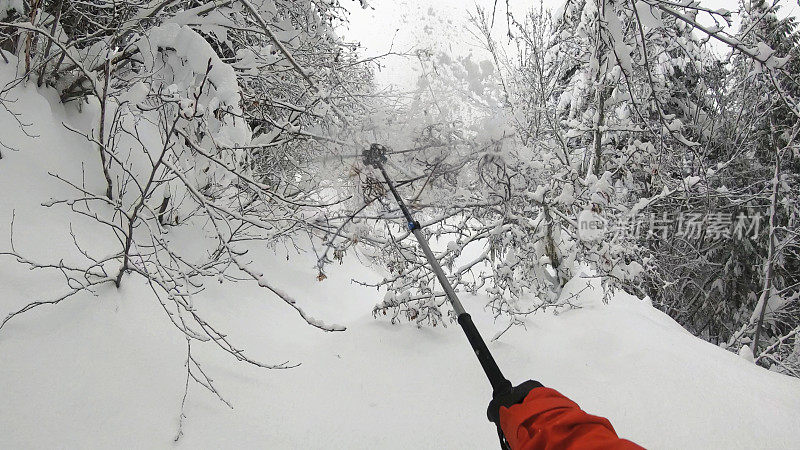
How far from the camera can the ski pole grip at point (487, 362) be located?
4.44 feet

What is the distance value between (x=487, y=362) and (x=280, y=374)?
78.0 inches

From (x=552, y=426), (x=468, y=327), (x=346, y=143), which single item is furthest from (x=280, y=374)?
(x=552, y=426)

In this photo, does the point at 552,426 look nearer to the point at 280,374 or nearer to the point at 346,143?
the point at 346,143

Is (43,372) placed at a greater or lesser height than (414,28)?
lesser

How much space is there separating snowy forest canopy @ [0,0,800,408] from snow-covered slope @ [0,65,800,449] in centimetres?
14

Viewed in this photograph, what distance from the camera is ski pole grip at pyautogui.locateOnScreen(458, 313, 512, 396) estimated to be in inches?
53.2

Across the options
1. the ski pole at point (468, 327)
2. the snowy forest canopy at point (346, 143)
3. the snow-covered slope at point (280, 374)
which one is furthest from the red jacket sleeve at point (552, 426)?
the snow-covered slope at point (280, 374)

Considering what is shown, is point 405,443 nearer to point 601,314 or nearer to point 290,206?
point 290,206

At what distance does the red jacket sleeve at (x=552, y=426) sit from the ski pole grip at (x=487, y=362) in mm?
179

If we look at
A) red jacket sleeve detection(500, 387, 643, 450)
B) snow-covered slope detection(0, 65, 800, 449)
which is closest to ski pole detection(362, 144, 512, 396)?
red jacket sleeve detection(500, 387, 643, 450)

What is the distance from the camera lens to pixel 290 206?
2.68 m

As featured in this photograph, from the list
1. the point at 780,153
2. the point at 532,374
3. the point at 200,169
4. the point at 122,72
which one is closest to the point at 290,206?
the point at 200,169

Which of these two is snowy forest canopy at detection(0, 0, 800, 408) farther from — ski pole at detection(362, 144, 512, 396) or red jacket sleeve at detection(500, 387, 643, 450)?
red jacket sleeve at detection(500, 387, 643, 450)

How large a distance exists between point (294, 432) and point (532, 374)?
1777 millimetres
